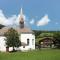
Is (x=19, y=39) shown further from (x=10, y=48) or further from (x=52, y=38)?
(x=52, y=38)

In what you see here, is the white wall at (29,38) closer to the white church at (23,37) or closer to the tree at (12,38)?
the white church at (23,37)

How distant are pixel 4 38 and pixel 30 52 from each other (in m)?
1.10

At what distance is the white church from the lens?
904cm

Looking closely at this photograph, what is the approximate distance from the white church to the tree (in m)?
0.13

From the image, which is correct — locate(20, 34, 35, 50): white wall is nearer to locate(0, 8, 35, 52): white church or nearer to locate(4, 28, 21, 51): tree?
locate(0, 8, 35, 52): white church

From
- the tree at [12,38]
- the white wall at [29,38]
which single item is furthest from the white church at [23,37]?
the tree at [12,38]

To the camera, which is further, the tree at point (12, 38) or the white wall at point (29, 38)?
the white wall at point (29, 38)

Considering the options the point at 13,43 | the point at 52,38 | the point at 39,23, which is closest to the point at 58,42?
the point at 52,38

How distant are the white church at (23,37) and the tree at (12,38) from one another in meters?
0.13

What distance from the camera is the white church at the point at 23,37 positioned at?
904 centimetres

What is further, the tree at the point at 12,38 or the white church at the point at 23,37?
the white church at the point at 23,37

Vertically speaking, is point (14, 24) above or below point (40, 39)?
above

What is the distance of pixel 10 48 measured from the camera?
29.8 ft

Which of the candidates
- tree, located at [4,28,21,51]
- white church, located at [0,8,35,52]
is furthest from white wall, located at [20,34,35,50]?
tree, located at [4,28,21,51]
